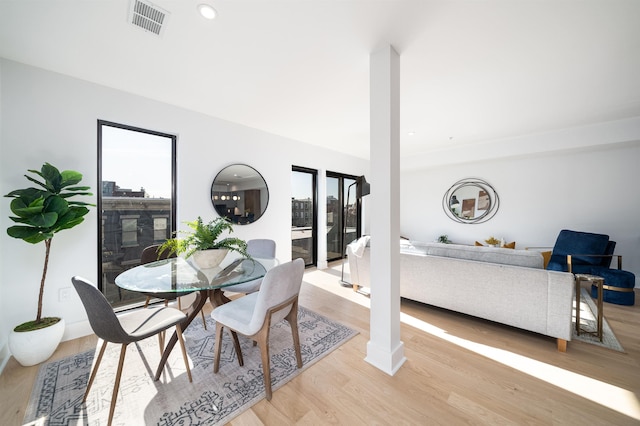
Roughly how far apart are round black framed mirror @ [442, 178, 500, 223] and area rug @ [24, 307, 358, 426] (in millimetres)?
4255

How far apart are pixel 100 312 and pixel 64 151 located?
1.93 meters

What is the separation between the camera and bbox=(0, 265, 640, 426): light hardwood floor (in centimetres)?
137

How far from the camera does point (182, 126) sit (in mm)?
2918

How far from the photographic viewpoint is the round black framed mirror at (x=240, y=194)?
3258 millimetres

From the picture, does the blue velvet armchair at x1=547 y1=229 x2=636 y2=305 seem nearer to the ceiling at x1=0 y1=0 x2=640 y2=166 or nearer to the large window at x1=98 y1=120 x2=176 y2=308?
the ceiling at x1=0 y1=0 x2=640 y2=166

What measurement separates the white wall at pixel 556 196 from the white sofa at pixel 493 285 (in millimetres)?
2803

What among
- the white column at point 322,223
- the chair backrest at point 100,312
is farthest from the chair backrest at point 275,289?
the white column at point 322,223

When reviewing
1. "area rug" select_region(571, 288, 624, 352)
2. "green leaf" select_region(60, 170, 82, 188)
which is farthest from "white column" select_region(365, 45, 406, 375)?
"green leaf" select_region(60, 170, 82, 188)

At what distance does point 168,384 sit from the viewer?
1.62 metres

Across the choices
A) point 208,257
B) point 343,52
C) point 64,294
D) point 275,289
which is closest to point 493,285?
point 275,289

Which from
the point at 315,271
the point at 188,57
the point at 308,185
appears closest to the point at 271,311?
the point at 188,57

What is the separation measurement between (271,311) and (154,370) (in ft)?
3.84

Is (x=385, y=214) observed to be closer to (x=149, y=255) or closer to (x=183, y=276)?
(x=183, y=276)

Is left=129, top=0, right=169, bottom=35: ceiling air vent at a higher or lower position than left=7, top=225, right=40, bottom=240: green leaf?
higher
